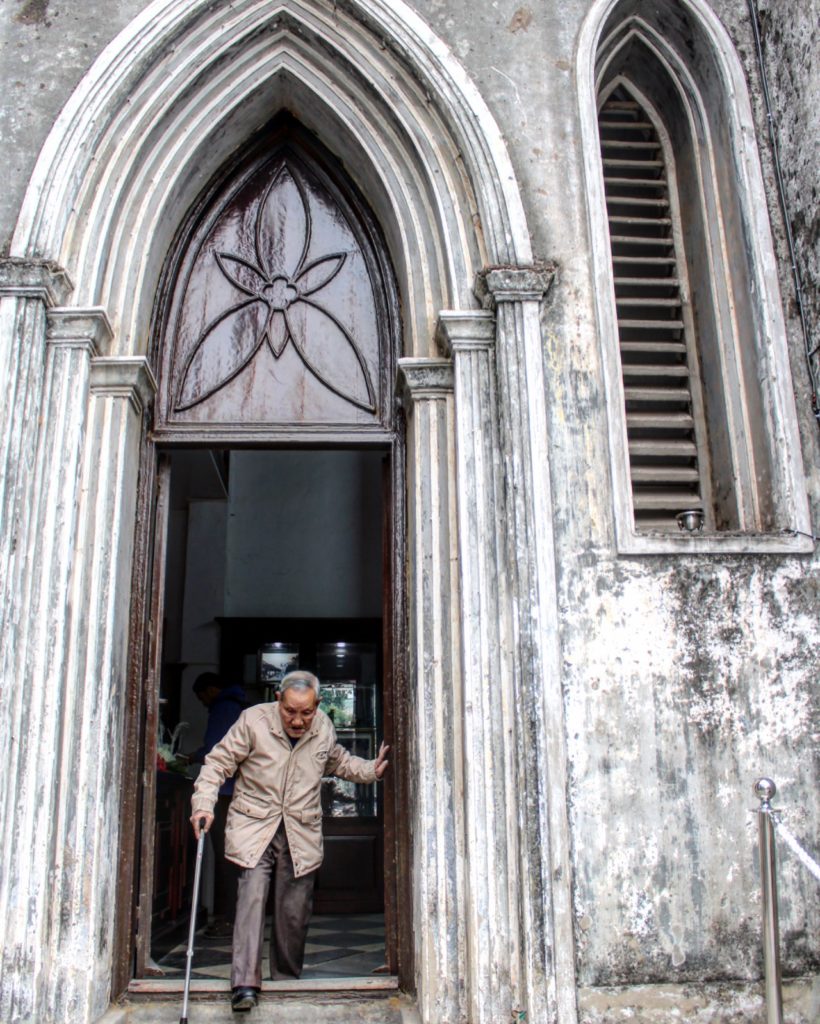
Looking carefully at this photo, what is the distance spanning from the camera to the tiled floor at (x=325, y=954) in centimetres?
567

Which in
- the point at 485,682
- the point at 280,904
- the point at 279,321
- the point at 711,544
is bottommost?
the point at 280,904

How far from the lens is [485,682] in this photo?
4812mm

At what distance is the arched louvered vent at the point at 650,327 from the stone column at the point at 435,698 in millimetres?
1076

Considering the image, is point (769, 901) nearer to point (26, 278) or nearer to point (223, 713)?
point (26, 278)

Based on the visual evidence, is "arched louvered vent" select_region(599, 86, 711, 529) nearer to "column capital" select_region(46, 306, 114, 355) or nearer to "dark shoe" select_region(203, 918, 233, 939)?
"column capital" select_region(46, 306, 114, 355)

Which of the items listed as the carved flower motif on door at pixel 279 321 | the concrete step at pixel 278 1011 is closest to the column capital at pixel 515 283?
the carved flower motif on door at pixel 279 321

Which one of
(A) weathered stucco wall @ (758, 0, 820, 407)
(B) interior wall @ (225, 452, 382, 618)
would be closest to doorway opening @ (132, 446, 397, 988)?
(B) interior wall @ (225, 452, 382, 618)

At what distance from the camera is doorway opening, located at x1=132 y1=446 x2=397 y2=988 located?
8117mm

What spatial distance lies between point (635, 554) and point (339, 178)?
9.94 ft

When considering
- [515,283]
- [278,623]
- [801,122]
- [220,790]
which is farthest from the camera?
[278,623]

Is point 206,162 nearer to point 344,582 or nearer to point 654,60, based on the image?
point 654,60

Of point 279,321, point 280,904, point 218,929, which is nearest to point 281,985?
point 280,904

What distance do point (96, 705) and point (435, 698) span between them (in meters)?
1.61

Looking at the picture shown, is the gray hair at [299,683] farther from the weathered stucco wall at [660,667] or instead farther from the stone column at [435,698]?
the weathered stucco wall at [660,667]
